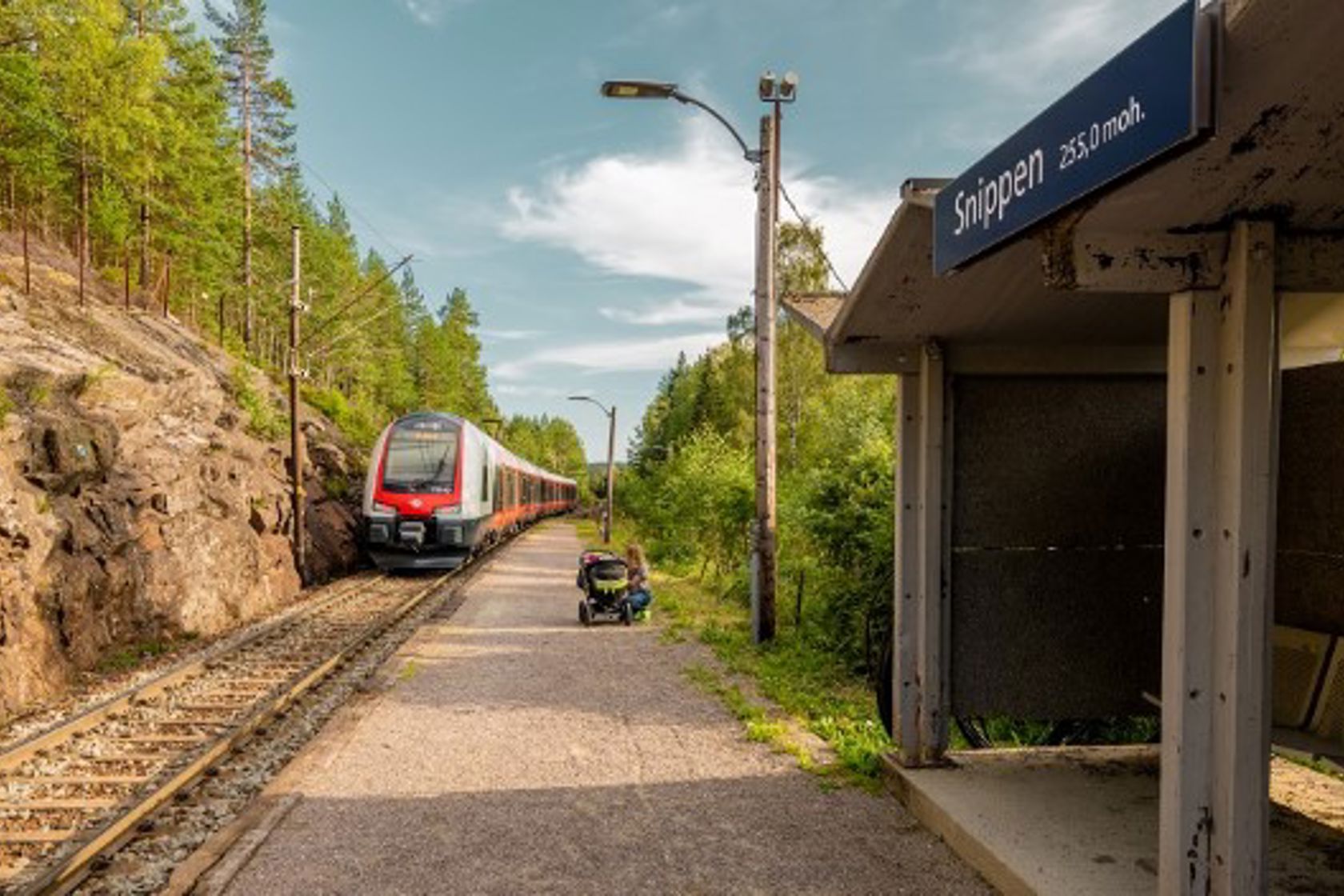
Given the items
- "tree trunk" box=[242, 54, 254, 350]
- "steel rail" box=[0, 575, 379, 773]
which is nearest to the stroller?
"steel rail" box=[0, 575, 379, 773]

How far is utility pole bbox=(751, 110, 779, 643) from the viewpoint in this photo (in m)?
12.3

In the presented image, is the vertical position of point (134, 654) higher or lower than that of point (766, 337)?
lower

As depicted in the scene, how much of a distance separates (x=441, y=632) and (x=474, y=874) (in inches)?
357

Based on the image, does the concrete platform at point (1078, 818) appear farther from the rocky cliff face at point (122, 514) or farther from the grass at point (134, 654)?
the grass at point (134, 654)

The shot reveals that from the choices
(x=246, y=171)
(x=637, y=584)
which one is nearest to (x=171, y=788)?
(x=637, y=584)

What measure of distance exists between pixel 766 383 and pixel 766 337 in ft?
2.02

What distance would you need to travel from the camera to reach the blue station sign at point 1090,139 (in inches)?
96.6

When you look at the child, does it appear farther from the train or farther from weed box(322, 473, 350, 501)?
weed box(322, 473, 350, 501)

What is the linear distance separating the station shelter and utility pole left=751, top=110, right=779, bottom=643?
17.2ft

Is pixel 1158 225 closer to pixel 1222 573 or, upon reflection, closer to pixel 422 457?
pixel 1222 573

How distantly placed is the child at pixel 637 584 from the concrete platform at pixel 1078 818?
8.69 meters

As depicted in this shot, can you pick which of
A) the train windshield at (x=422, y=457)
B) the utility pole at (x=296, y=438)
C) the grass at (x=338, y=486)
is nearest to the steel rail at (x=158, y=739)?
the utility pole at (x=296, y=438)

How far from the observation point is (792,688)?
32.9ft

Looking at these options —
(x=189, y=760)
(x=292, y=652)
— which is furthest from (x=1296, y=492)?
(x=292, y=652)
